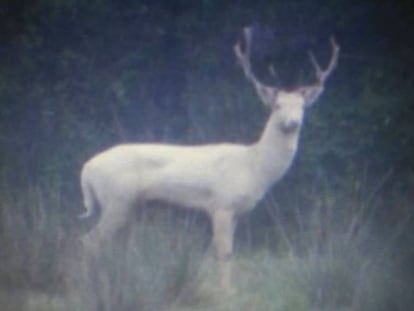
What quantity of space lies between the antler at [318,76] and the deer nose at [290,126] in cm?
26

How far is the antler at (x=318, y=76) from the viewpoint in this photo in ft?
40.0

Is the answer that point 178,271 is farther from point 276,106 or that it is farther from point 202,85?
point 202,85

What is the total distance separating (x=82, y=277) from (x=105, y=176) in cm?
171

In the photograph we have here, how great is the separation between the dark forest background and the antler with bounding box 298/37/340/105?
0.70ft

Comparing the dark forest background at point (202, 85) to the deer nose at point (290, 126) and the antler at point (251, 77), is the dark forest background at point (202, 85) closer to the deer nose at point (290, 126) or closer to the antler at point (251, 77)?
the antler at point (251, 77)

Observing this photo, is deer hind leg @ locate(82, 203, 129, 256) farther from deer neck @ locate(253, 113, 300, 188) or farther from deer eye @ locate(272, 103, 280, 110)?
deer eye @ locate(272, 103, 280, 110)

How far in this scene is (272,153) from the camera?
12.2 metres

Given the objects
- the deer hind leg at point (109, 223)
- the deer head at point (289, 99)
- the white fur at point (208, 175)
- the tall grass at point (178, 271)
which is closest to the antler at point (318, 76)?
the deer head at point (289, 99)

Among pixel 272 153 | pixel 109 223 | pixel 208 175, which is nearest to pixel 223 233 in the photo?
pixel 208 175

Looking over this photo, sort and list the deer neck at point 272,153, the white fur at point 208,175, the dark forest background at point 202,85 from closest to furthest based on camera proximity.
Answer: the white fur at point 208,175 < the deer neck at point 272,153 < the dark forest background at point 202,85

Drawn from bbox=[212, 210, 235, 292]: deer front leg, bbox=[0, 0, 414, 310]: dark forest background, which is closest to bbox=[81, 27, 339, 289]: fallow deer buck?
bbox=[212, 210, 235, 292]: deer front leg

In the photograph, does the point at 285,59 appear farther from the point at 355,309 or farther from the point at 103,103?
the point at 355,309

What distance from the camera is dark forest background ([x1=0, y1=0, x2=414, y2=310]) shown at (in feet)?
45.0

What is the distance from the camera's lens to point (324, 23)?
13719 mm
